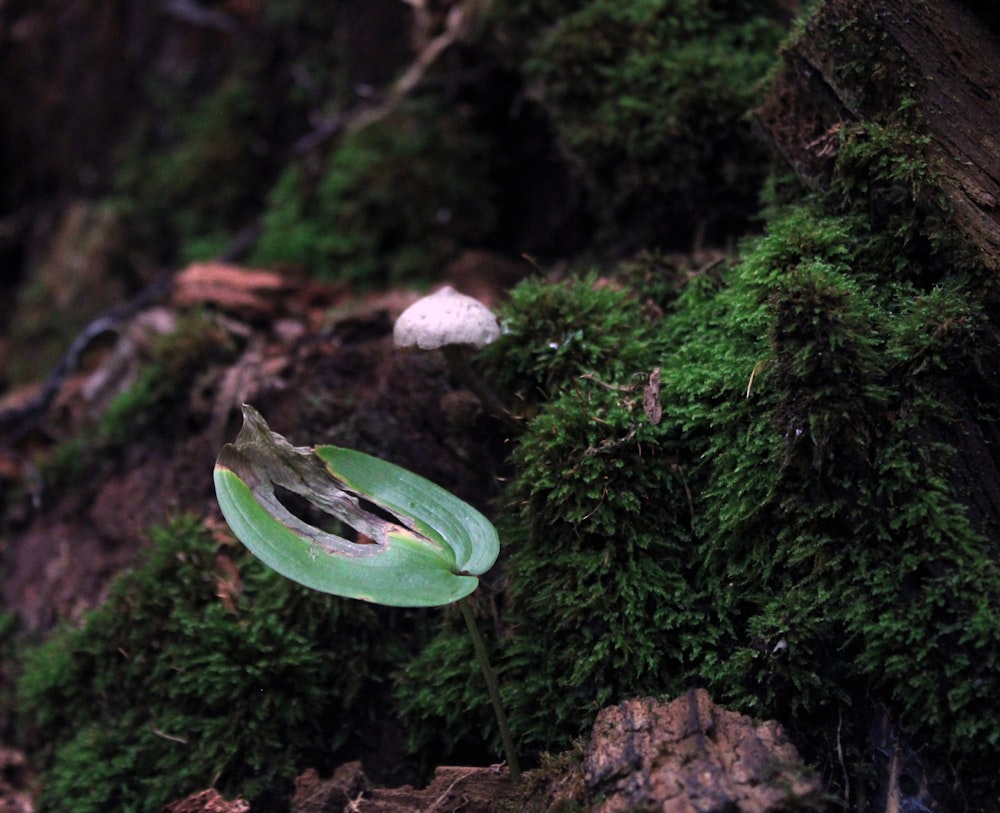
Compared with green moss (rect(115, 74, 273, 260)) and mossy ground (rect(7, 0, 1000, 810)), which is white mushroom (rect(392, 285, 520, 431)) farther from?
green moss (rect(115, 74, 273, 260))

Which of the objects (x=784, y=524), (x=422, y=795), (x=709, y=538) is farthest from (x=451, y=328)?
(x=422, y=795)

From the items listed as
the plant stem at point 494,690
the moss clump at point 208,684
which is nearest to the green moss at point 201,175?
the moss clump at point 208,684

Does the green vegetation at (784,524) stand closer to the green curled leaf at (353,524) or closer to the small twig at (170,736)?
the green curled leaf at (353,524)

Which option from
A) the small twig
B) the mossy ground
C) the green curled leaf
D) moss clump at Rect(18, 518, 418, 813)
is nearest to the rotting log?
the mossy ground

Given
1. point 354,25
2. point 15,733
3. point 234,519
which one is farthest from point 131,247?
point 234,519

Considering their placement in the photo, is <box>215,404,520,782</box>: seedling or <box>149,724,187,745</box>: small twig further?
<box>149,724,187,745</box>: small twig

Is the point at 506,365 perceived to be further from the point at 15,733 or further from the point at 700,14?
the point at 15,733
